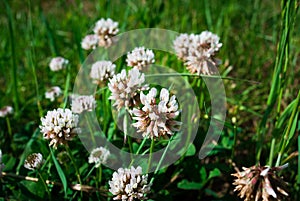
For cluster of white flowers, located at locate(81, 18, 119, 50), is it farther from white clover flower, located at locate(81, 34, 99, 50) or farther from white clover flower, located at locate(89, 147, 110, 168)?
white clover flower, located at locate(89, 147, 110, 168)

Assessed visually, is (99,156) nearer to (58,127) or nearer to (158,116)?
(58,127)

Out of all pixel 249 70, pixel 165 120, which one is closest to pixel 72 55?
pixel 249 70

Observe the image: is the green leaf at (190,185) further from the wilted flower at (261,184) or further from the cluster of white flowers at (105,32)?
the cluster of white flowers at (105,32)

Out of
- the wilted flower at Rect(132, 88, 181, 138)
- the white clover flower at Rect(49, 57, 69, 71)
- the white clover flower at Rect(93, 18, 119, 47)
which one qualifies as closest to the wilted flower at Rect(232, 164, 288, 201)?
the wilted flower at Rect(132, 88, 181, 138)

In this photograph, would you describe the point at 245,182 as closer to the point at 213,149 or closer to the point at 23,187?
the point at 213,149

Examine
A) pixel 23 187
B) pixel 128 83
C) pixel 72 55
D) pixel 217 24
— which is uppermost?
pixel 217 24
